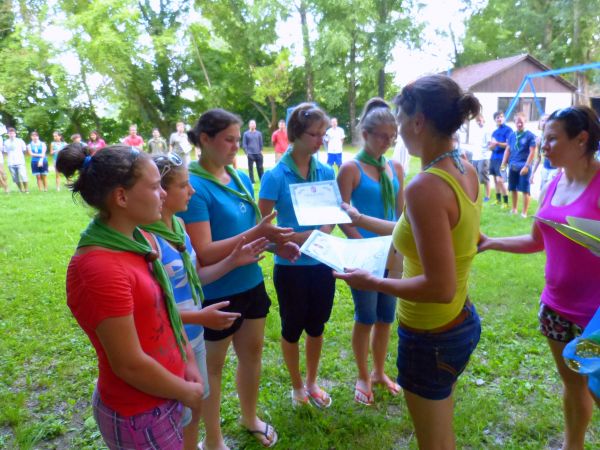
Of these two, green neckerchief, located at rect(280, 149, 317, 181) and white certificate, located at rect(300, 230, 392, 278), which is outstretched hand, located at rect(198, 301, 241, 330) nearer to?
white certificate, located at rect(300, 230, 392, 278)

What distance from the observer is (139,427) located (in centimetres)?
147

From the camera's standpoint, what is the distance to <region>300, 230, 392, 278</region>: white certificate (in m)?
1.99

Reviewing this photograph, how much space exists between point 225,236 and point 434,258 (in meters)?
1.15

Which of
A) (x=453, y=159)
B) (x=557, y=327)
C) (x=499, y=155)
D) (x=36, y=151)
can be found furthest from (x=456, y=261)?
(x=36, y=151)

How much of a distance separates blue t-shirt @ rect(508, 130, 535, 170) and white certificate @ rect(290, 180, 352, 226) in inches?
261

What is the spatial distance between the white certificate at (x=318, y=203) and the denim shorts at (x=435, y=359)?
38.8 inches

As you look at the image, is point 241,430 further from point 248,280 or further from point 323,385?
point 248,280

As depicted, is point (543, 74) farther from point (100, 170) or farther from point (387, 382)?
point (100, 170)

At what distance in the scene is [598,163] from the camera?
2.09 m

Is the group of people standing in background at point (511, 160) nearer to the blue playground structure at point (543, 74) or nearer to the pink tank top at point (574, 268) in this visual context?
the blue playground structure at point (543, 74)

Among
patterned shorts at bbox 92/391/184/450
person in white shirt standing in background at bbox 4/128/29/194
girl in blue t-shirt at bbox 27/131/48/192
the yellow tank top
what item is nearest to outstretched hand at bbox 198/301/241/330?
patterned shorts at bbox 92/391/184/450

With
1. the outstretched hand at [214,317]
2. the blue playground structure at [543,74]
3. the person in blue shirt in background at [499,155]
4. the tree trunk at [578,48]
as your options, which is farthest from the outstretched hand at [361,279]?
the tree trunk at [578,48]

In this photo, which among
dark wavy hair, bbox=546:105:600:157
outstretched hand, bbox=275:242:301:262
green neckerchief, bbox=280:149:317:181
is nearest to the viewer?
dark wavy hair, bbox=546:105:600:157

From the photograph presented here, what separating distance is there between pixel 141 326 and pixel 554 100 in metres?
32.1
